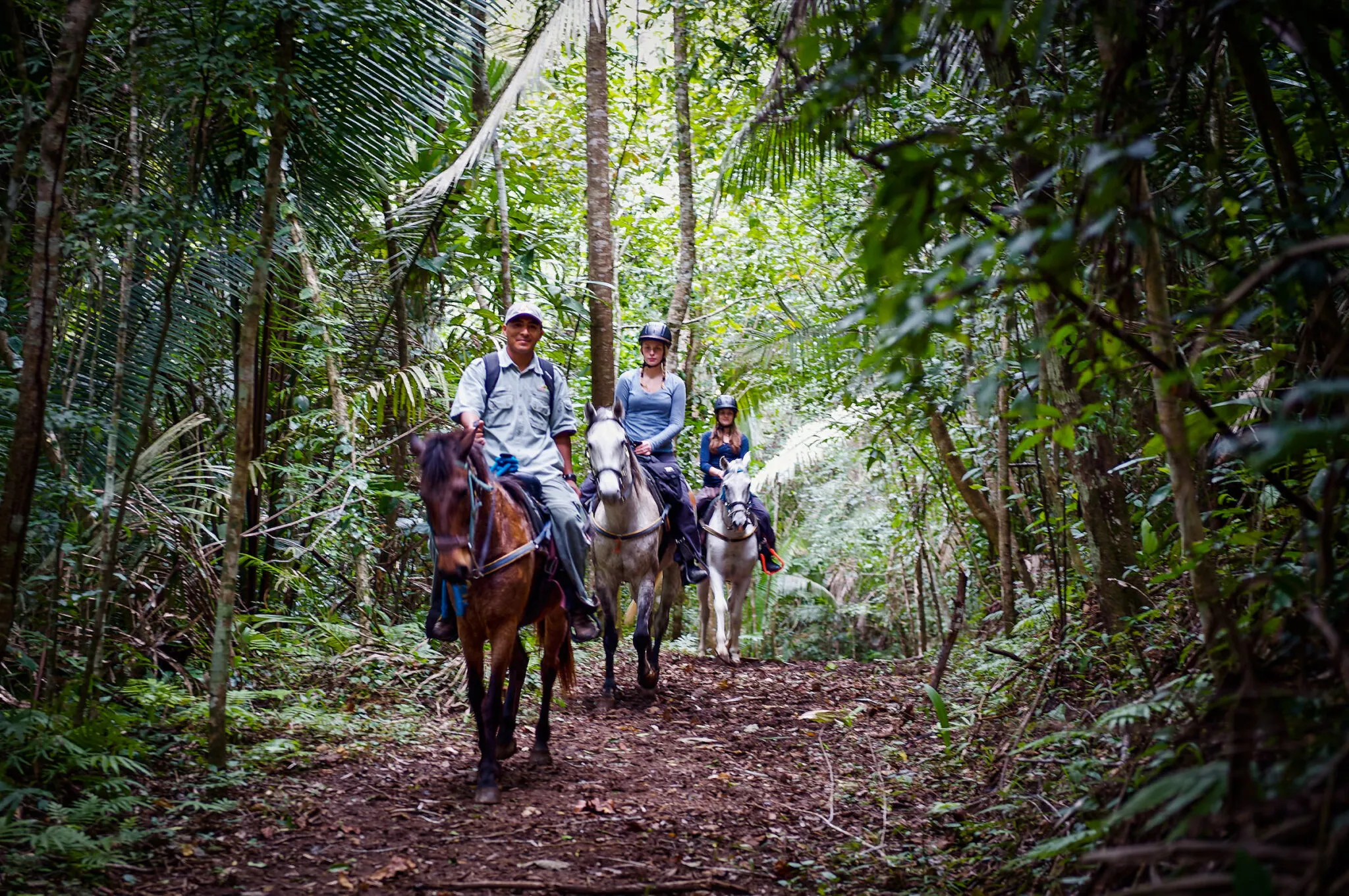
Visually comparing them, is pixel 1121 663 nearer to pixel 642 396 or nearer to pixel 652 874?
pixel 652 874

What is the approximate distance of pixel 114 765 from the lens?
4781mm

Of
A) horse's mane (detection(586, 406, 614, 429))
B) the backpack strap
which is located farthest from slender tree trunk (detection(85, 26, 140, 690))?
horse's mane (detection(586, 406, 614, 429))

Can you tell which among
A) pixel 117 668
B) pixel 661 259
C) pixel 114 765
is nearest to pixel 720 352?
pixel 661 259

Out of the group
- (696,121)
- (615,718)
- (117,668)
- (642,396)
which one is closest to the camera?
(117,668)

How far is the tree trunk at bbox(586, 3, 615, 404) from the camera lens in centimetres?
959

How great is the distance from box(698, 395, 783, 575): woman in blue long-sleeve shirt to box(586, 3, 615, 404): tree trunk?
2.25m

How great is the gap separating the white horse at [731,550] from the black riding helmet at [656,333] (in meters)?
2.55

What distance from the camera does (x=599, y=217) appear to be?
9750mm

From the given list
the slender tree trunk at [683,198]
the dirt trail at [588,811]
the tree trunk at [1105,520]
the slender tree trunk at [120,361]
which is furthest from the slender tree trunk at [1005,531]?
the slender tree trunk at [120,361]

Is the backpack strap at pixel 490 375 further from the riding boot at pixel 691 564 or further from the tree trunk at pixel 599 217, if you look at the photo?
the riding boot at pixel 691 564

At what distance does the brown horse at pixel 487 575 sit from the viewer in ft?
16.2

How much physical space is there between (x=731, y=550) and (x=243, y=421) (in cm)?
689

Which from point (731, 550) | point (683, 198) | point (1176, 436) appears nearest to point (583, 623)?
point (1176, 436)

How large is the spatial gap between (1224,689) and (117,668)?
676cm
